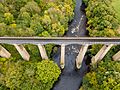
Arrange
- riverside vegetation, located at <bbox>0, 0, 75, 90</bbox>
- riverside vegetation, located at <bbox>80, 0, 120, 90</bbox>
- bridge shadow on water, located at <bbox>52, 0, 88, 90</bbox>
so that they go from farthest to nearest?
bridge shadow on water, located at <bbox>52, 0, 88, 90</bbox> → riverside vegetation, located at <bbox>0, 0, 75, 90</bbox> → riverside vegetation, located at <bbox>80, 0, 120, 90</bbox>

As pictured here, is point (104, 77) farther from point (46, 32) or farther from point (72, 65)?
point (46, 32)

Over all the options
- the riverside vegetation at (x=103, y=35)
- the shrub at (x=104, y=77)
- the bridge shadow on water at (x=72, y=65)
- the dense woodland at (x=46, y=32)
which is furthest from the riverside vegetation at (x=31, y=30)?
the shrub at (x=104, y=77)

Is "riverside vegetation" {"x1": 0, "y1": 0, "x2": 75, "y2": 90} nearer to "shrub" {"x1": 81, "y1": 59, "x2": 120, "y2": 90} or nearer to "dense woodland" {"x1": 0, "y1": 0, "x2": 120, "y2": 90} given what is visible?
"dense woodland" {"x1": 0, "y1": 0, "x2": 120, "y2": 90}

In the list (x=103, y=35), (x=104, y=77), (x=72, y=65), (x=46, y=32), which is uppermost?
(x=46, y=32)

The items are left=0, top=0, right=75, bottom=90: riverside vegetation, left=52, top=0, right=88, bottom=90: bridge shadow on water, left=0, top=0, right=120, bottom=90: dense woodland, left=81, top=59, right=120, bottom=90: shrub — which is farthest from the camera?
left=52, top=0, right=88, bottom=90: bridge shadow on water

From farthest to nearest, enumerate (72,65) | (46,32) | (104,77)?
(72,65)
(46,32)
(104,77)

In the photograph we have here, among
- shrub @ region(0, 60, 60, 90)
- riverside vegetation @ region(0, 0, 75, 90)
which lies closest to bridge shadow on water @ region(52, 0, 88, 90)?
riverside vegetation @ region(0, 0, 75, 90)

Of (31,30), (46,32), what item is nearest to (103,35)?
(46,32)

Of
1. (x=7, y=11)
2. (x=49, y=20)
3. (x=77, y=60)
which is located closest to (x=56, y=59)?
(x=77, y=60)
